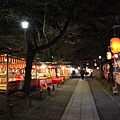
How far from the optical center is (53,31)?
1243 inches

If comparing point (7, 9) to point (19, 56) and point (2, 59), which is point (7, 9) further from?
point (19, 56)

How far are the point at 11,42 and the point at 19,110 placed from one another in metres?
12.8

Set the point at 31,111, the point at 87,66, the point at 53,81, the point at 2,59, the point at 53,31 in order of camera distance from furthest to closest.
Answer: the point at 87,66, the point at 53,81, the point at 53,31, the point at 2,59, the point at 31,111

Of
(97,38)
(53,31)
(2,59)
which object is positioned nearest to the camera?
(2,59)

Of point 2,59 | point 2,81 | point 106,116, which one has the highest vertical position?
point 2,59

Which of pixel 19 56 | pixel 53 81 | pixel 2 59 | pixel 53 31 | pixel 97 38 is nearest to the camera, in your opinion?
pixel 2 59

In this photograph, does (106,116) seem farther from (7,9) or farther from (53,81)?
(53,81)

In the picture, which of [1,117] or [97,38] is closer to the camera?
[1,117]

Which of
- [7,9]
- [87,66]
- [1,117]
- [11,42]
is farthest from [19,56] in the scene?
[87,66]

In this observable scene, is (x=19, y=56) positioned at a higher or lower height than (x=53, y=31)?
lower

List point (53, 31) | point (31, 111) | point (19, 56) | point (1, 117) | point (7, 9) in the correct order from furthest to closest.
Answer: point (53, 31), point (19, 56), point (7, 9), point (31, 111), point (1, 117)

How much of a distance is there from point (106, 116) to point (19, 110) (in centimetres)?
464

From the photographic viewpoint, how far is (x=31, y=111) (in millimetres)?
12844

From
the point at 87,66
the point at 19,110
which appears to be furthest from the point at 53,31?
the point at 87,66
